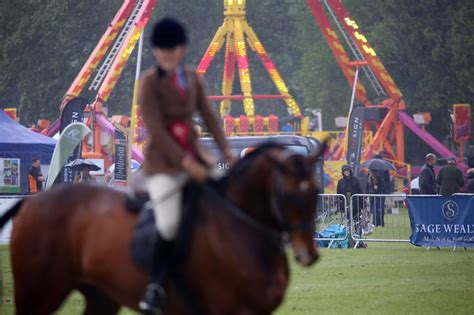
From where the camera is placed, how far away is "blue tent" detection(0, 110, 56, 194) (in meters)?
32.5

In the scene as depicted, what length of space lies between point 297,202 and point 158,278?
1.24 meters

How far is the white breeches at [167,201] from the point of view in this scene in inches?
332

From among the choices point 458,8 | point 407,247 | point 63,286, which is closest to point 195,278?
point 63,286

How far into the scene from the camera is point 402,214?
28797 millimetres

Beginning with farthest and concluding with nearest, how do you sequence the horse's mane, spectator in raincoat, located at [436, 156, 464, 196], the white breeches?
spectator in raincoat, located at [436, 156, 464, 196], the horse's mane, the white breeches

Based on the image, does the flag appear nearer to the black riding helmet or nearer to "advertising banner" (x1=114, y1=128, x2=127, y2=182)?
"advertising banner" (x1=114, y1=128, x2=127, y2=182)

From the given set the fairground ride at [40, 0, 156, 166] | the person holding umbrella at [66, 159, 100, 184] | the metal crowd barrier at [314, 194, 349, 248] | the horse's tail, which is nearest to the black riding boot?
the horse's tail

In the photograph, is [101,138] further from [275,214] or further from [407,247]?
→ [275,214]

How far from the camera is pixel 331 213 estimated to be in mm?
26922

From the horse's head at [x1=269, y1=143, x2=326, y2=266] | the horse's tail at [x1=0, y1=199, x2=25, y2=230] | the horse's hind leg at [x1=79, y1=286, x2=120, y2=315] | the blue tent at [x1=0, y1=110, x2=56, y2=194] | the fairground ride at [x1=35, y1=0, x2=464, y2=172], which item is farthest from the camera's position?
the fairground ride at [x1=35, y1=0, x2=464, y2=172]

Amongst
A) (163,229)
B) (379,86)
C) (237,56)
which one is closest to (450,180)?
(163,229)

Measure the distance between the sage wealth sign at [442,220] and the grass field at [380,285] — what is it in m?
0.26

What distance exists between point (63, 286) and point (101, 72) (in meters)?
40.6

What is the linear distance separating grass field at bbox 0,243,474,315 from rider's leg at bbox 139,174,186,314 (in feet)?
19.1
